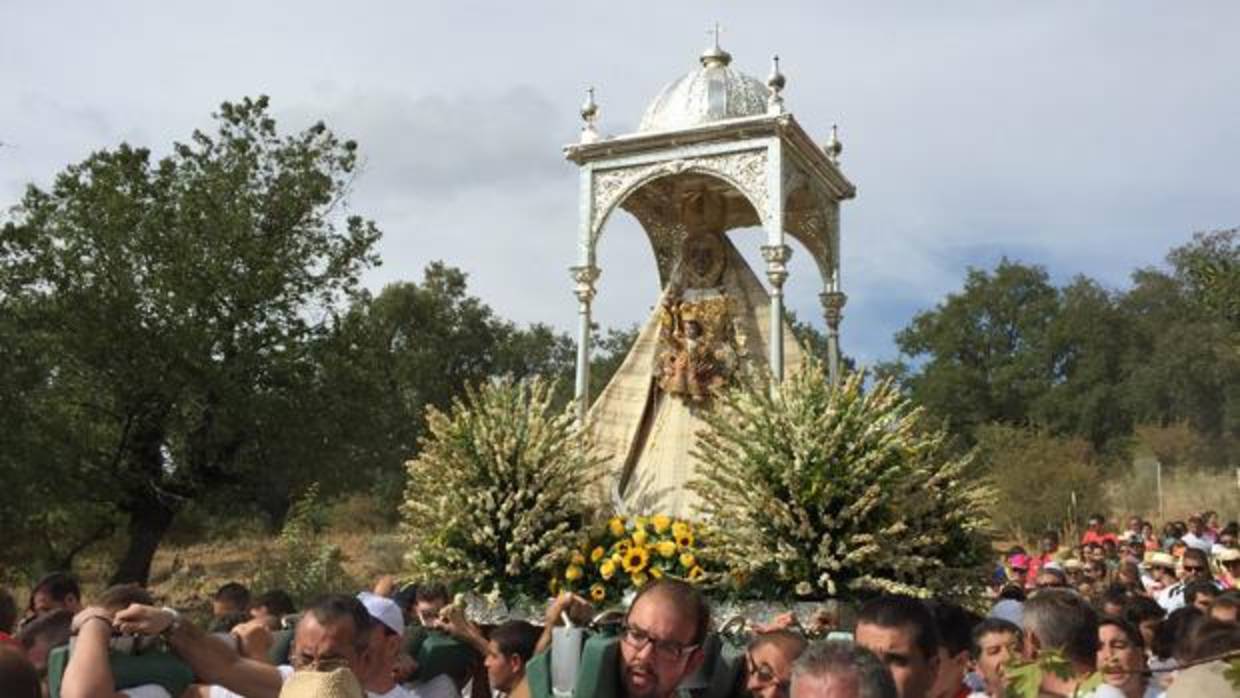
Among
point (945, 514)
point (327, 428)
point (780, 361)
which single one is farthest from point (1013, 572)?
point (327, 428)

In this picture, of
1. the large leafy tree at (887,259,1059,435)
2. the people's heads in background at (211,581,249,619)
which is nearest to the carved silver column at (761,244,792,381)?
the people's heads in background at (211,581,249,619)

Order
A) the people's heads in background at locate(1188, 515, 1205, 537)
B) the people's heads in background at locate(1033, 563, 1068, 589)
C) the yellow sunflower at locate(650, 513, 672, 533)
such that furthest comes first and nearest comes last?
the people's heads in background at locate(1188, 515, 1205, 537) → the people's heads in background at locate(1033, 563, 1068, 589) → the yellow sunflower at locate(650, 513, 672, 533)

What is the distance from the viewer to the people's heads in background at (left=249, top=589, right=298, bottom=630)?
665 centimetres

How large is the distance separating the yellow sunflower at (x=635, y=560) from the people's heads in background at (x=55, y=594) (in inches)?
169

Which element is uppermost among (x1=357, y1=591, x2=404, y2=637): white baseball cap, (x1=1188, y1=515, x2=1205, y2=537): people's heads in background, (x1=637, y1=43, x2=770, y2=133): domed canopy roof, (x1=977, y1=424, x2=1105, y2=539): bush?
(x1=637, y1=43, x2=770, y2=133): domed canopy roof

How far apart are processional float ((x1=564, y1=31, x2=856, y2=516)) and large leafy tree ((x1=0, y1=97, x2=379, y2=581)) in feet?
54.1

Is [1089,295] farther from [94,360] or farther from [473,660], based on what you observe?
[473,660]

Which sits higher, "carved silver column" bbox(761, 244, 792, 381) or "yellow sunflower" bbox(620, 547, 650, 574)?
"carved silver column" bbox(761, 244, 792, 381)

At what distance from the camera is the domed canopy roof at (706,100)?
1295 centimetres

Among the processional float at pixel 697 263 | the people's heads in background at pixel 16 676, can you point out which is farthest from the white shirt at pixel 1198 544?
the people's heads in background at pixel 16 676

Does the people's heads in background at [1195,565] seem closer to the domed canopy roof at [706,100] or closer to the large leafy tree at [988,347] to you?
the domed canopy roof at [706,100]

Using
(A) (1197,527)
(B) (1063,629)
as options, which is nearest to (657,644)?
(B) (1063,629)

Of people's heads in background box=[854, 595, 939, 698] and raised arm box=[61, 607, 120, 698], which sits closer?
raised arm box=[61, 607, 120, 698]

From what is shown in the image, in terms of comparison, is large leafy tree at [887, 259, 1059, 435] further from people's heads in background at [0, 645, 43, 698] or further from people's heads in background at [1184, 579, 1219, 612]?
people's heads in background at [0, 645, 43, 698]
